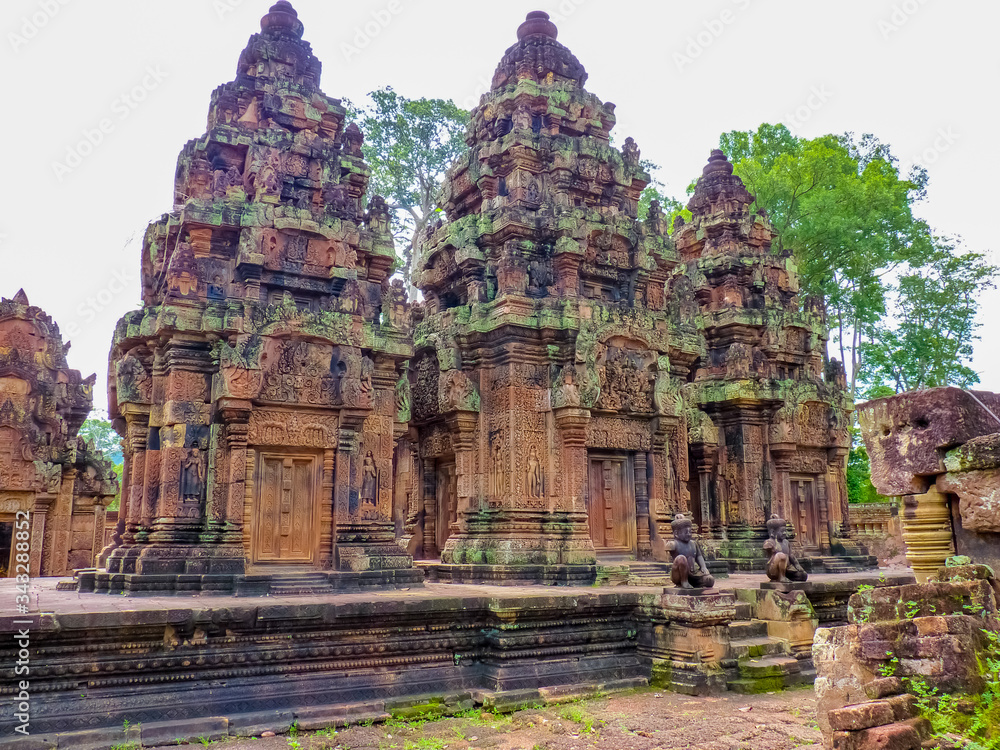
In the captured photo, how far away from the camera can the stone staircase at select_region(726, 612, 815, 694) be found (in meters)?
7.98

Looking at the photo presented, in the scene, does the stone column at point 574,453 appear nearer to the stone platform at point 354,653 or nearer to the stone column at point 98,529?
the stone platform at point 354,653

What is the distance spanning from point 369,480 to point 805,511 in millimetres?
10366

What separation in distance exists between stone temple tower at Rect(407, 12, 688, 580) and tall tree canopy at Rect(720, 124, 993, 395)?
35.7ft

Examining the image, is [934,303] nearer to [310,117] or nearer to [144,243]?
[310,117]

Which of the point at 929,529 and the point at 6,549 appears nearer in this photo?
the point at 929,529

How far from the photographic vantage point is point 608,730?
6.60 meters

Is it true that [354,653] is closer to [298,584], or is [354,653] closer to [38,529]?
[298,584]

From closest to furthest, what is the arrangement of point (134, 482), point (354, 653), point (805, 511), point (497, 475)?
point (354, 653), point (134, 482), point (497, 475), point (805, 511)

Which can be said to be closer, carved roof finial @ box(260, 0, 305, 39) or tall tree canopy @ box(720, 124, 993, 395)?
carved roof finial @ box(260, 0, 305, 39)

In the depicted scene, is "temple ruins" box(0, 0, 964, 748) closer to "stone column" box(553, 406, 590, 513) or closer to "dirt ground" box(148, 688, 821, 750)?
"stone column" box(553, 406, 590, 513)

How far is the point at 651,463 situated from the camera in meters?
12.2

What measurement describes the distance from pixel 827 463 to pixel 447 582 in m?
9.17

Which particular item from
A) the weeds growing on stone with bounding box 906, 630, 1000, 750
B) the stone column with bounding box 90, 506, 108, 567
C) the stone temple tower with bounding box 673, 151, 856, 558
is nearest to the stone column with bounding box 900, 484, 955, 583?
the weeds growing on stone with bounding box 906, 630, 1000, 750

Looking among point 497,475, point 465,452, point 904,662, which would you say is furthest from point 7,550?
point 904,662
